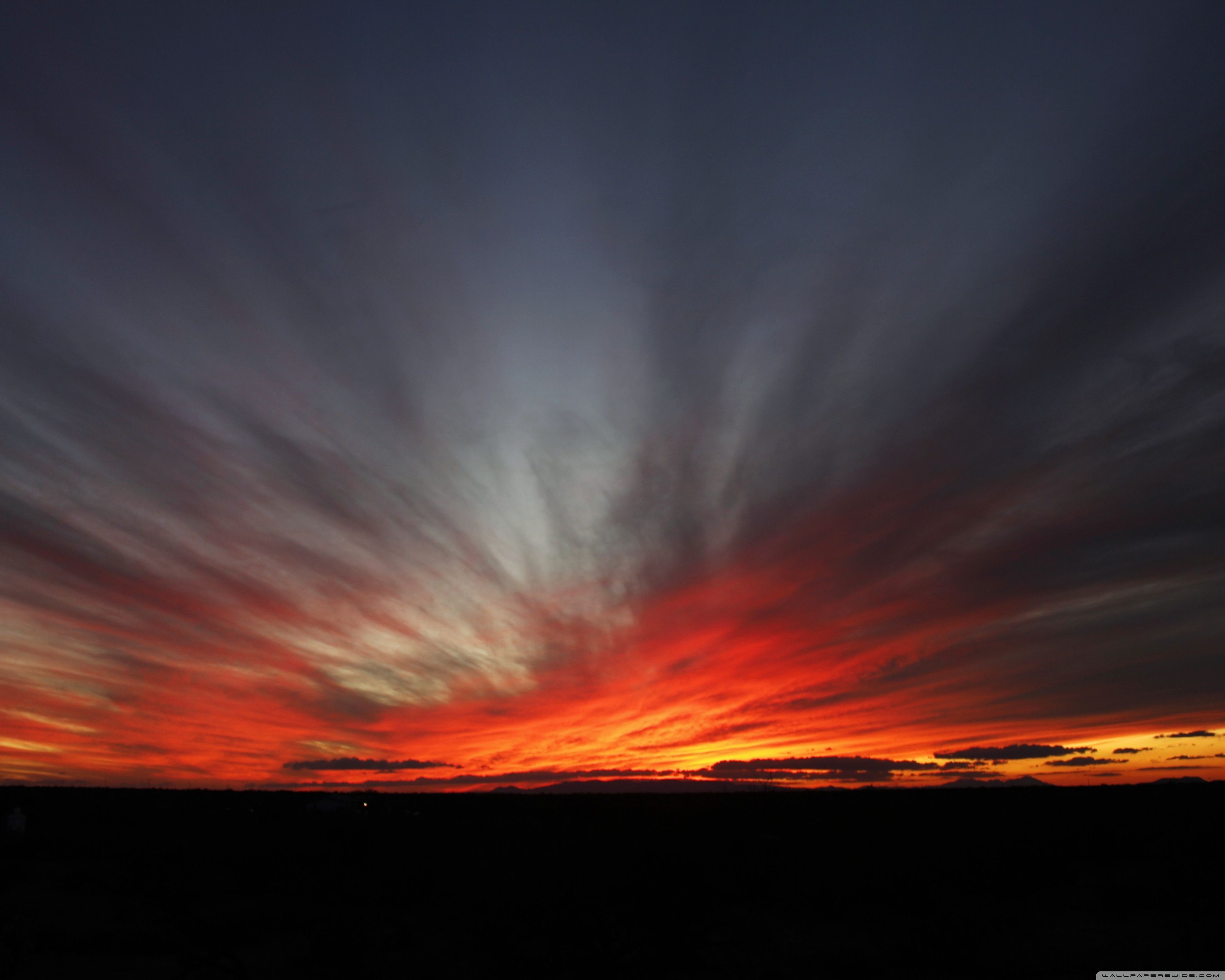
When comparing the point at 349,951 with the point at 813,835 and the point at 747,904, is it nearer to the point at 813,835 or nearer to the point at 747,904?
the point at 747,904

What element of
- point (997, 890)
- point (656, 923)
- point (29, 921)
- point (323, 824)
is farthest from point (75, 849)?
point (997, 890)

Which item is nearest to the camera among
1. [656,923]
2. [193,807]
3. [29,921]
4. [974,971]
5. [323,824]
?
[656,923]

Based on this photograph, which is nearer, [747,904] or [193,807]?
[747,904]

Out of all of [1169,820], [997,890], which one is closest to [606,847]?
[997,890]

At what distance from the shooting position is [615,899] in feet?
71.2

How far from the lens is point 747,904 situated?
82.8 feet

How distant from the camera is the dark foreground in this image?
1488cm

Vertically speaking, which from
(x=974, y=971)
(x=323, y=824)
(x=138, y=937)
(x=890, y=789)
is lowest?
(x=974, y=971)

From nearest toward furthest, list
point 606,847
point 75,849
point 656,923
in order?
point 656,923 → point 75,849 → point 606,847

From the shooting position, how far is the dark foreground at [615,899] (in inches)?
586

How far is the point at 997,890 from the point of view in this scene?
2647 cm

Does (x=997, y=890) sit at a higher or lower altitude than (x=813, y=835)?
lower

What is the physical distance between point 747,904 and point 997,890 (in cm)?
1005

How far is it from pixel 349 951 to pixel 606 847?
71.5ft
